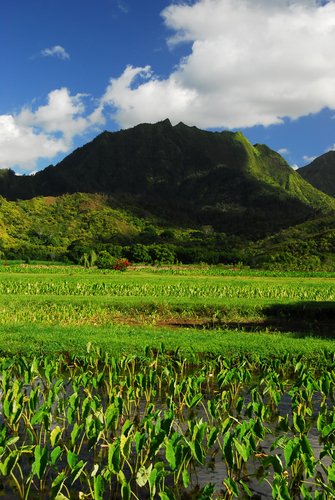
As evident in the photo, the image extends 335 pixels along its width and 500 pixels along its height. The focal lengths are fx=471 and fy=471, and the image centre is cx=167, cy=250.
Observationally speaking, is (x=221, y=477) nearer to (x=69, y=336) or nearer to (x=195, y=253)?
(x=69, y=336)

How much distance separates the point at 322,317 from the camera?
22.1 m

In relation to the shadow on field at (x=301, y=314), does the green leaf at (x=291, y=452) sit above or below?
above

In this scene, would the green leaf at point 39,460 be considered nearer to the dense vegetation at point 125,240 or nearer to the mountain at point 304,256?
the dense vegetation at point 125,240

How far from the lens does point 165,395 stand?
9.53 meters

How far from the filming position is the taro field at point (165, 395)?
17.6 ft

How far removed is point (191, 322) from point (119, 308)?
3.58 metres

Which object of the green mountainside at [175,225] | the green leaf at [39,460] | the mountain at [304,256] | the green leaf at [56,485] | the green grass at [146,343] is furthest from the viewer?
the green mountainside at [175,225]

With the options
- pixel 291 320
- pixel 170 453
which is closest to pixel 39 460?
pixel 170 453

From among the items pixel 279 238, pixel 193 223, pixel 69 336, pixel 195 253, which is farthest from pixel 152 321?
pixel 193 223

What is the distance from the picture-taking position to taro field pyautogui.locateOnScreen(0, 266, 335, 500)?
17.6ft

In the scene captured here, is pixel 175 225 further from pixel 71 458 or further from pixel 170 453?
pixel 71 458

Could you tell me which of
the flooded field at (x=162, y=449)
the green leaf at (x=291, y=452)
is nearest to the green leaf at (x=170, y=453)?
the flooded field at (x=162, y=449)

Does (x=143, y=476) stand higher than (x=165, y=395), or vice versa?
(x=143, y=476)

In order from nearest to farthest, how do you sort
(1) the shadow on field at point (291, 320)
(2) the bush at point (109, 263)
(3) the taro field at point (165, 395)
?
(3) the taro field at point (165, 395) < (1) the shadow on field at point (291, 320) < (2) the bush at point (109, 263)
